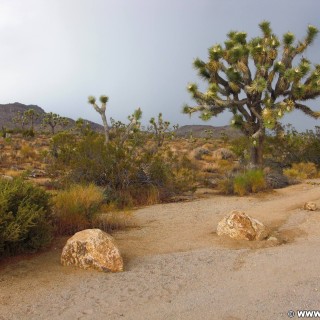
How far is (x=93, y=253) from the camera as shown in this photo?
501 centimetres

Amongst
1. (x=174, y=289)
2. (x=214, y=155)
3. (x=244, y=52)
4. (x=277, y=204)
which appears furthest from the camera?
(x=214, y=155)

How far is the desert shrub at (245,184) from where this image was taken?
12.0 m

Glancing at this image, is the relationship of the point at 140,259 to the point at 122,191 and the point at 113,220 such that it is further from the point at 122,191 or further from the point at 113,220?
the point at 122,191

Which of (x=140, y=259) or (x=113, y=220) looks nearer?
(x=140, y=259)

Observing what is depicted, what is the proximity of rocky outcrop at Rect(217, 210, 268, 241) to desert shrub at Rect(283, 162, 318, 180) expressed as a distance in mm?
9587

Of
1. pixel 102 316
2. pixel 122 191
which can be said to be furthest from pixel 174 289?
pixel 122 191

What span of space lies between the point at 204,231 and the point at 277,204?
3.48 meters

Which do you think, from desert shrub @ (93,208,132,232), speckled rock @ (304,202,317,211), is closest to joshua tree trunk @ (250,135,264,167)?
speckled rock @ (304,202,317,211)

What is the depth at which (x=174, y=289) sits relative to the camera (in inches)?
177

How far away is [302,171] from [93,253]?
13.6m

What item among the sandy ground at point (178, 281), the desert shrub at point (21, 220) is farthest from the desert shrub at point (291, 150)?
the desert shrub at point (21, 220)

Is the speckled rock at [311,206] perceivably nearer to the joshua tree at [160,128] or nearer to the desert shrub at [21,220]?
the desert shrub at [21,220]

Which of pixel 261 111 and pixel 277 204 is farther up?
pixel 261 111

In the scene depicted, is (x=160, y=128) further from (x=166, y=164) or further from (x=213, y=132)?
(x=213, y=132)
